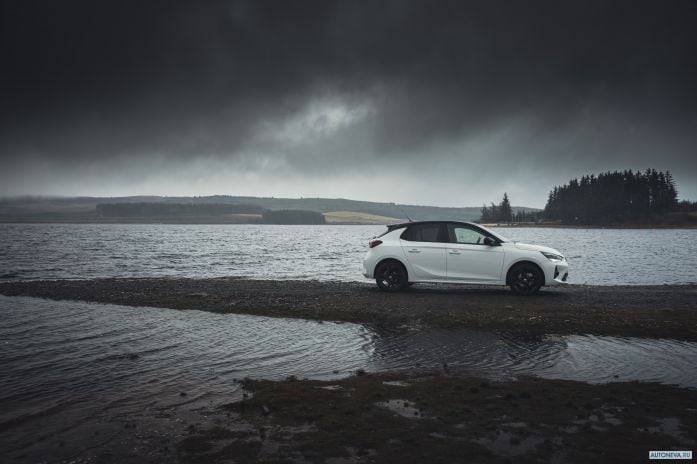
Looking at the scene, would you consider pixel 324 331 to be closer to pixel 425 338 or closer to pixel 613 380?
pixel 425 338

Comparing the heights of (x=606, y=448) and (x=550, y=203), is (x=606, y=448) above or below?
below

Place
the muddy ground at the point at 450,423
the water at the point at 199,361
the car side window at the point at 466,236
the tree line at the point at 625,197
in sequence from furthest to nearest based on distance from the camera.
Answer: the tree line at the point at 625,197, the car side window at the point at 466,236, the water at the point at 199,361, the muddy ground at the point at 450,423

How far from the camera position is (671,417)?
4.72 m

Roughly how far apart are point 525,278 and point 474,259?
167 centimetres

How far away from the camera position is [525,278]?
45.9 ft

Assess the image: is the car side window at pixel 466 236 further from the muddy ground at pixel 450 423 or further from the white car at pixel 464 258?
the muddy ground at pixel 450 423

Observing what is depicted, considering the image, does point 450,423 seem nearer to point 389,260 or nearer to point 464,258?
point 464,258

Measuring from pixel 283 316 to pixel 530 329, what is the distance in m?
5.61

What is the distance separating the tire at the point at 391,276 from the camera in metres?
14.8

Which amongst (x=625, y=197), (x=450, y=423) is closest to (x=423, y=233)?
(x=450, y=423)

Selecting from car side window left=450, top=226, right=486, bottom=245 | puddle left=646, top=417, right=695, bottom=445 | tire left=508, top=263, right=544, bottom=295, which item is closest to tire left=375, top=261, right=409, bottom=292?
car side window left=450, top=226, right=486, bottom=245

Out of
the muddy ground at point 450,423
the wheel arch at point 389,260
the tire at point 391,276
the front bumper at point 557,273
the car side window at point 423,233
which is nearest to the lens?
the muddy ground at point 450,423

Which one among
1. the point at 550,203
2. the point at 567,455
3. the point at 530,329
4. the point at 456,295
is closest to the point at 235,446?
the point at 567,455

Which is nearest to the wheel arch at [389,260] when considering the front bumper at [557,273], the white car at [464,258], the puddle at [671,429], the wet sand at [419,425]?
the white car at [464,258]
